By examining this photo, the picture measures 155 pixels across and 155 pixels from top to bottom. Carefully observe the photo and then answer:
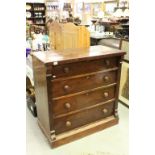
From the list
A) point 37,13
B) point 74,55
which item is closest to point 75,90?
point 74,55

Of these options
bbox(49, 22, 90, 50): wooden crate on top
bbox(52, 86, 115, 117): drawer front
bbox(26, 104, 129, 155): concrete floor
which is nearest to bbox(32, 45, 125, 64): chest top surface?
bbox(49, 22, 90, 50): wooden crate on top

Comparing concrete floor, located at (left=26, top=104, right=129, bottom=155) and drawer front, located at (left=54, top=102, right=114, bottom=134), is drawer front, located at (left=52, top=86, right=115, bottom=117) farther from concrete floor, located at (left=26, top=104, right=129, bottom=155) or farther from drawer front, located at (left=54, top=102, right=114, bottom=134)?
concrete floor, located at (left=26, top=104, right=129, bottom=155)

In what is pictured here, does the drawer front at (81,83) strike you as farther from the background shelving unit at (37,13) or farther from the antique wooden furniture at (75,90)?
the background shelving unit at (37,13)

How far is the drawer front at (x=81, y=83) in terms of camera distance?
5.91ft

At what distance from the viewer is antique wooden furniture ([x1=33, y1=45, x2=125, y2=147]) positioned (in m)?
1.76

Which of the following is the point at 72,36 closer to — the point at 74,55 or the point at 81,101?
the point at 74,55

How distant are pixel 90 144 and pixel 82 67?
2.67 ft

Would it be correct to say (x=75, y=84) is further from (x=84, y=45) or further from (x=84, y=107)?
(x=84, y=45)

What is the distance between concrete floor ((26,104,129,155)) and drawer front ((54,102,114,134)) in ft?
0.54

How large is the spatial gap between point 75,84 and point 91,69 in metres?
0.23

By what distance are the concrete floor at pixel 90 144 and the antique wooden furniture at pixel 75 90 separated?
0.22ft

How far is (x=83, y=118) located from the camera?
6.80 feet
